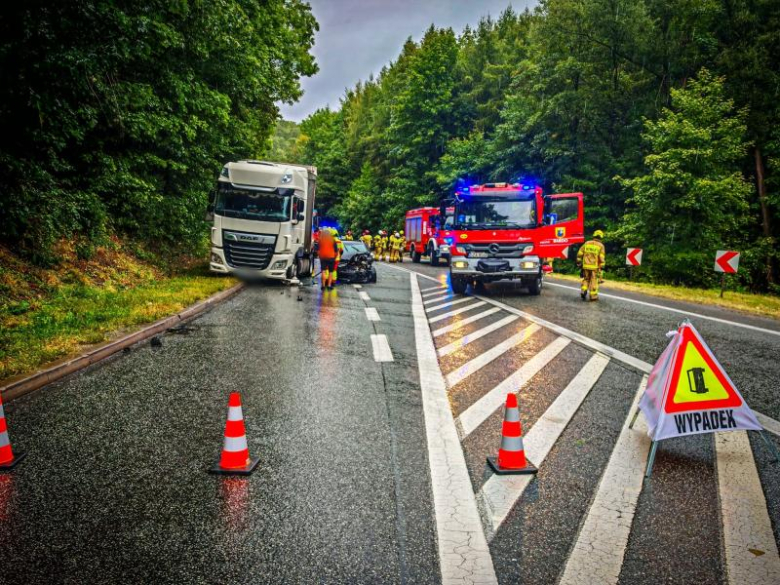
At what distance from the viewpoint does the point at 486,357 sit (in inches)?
313

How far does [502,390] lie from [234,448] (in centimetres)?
Result: 320

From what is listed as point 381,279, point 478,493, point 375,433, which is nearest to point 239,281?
point 381,279

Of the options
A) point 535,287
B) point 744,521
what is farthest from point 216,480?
point 535,287

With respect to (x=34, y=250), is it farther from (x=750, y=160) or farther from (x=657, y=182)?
(x=750, y=160)

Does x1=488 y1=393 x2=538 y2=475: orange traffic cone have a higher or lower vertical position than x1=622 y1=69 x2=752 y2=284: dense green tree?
lower

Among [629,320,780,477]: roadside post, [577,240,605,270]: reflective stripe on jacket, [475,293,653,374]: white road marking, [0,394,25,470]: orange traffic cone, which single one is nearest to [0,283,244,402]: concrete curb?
[0,394,25,470]: orange traffic cone

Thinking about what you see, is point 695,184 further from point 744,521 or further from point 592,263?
point 744,521

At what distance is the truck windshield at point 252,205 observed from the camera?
17016 millimetres

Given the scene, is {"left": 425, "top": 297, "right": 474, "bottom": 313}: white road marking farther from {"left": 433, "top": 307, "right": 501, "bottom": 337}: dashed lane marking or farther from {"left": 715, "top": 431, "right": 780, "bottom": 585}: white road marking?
{"left": 715, "top": 431, "right": 780, "bottom": 585}: white road marking

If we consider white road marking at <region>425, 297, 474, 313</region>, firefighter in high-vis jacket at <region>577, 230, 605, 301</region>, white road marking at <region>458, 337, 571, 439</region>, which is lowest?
white road marking at <region>458, 337, 571, 439</region>

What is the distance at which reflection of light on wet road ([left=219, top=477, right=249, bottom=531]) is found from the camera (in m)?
3.34

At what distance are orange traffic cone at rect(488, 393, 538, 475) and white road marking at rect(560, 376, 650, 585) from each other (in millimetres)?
529

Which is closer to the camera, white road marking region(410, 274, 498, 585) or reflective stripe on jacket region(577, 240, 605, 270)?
white road marking region(410, 274, 498, 585)

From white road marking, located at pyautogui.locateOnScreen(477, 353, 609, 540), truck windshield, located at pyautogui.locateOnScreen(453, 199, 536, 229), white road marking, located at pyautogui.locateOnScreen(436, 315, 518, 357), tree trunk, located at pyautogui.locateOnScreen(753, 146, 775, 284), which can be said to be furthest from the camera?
tree trunk, located at pyautogui.locateOnScreen(753, 146, 775, 284)
